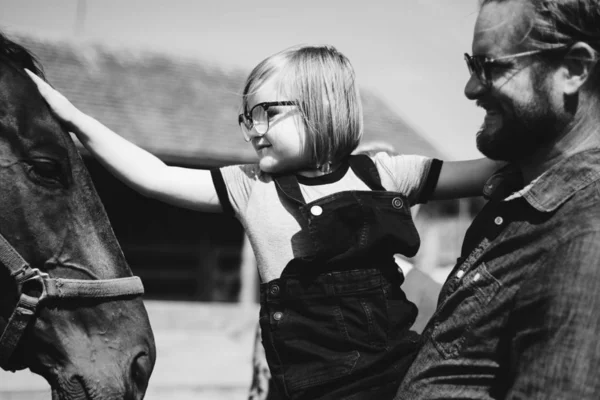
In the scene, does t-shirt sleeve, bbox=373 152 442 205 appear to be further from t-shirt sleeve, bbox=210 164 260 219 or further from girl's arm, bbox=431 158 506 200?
t-shirt sleeve, bbox=210 164 260 219

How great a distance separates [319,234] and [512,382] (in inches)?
27.4

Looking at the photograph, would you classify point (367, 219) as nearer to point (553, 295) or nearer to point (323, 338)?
point (323, 338)

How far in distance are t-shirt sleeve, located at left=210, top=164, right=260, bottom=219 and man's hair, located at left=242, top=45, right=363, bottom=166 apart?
22cm

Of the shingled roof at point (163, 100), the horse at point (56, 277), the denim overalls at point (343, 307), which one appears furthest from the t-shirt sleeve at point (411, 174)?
the shingled roof at point (163, 100)

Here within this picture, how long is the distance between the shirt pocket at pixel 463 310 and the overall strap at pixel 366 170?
1.74ft

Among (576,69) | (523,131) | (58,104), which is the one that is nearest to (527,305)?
(523,131)

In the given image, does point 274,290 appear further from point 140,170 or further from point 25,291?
point 25,291

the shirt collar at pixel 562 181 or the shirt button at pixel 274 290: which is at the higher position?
the shirt collar at pixel 562 181

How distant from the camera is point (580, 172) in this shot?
1.37 meters

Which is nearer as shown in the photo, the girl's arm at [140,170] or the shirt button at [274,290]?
the shirt button at [274,290]

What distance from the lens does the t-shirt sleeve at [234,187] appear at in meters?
1.95

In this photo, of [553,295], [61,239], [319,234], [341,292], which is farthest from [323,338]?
[61,239]

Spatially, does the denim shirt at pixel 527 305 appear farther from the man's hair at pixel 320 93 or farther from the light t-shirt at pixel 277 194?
the man's hair at pixel 320 93

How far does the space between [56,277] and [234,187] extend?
64cm
